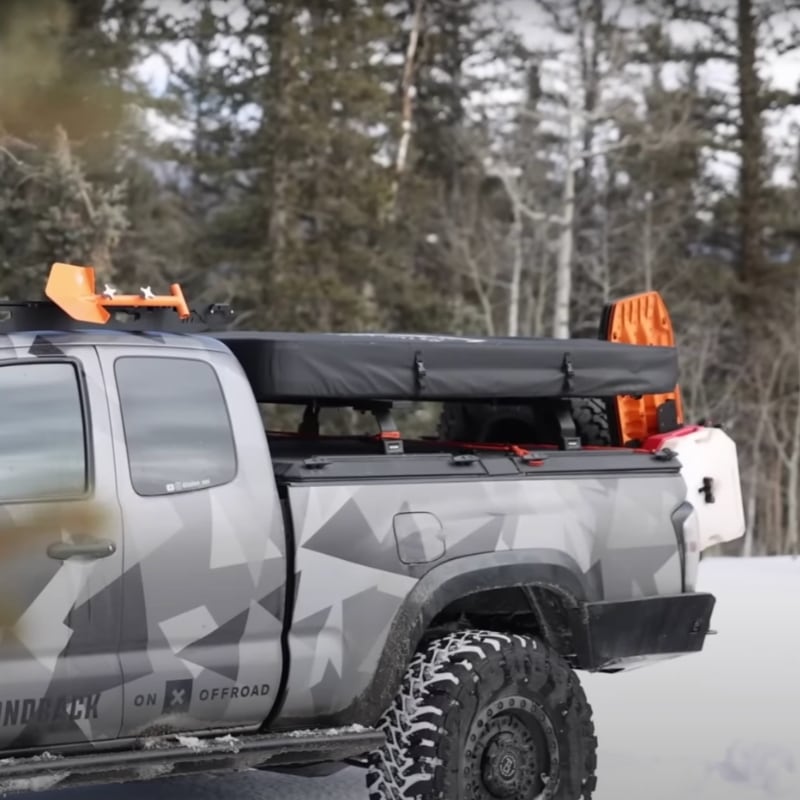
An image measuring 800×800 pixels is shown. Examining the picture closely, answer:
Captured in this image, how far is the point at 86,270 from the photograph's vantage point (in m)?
5.42

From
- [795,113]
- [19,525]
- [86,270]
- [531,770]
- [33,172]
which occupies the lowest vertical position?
[531,770]

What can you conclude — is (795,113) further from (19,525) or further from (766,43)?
(19,525)

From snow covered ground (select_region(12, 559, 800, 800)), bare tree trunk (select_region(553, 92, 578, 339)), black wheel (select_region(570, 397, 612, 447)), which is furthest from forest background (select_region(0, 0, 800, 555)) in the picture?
black wheel (select_region(570, 397, 612, 447))

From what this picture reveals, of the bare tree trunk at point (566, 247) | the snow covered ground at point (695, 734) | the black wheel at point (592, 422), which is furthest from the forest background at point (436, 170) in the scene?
the black wheel at point (592, 422)

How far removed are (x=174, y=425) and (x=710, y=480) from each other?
2.30 metres

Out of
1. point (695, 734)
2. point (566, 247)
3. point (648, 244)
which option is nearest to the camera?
point (695, 734)

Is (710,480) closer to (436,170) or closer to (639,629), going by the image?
(639,629)

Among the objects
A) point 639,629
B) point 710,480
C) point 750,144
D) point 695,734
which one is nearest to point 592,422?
point 710,480

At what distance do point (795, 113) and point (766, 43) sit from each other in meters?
2.08

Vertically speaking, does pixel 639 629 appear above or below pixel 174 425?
below

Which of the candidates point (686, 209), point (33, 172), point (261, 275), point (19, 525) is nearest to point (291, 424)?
point (261, 275)

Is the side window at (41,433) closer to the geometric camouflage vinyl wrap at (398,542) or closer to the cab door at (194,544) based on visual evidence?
the cab door at (194,544)

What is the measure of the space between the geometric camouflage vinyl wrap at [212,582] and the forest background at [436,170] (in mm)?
20790

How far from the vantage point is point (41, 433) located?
470 cm
